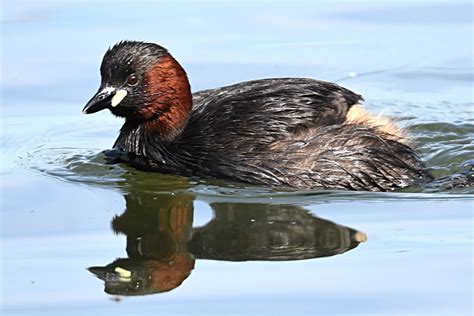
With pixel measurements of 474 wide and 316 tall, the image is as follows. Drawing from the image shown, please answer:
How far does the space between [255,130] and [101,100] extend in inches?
41.6

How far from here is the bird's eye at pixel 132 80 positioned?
872 centimetres

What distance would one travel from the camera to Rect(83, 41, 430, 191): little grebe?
8320 mm

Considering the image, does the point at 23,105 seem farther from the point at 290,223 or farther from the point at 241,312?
the point at 241,312

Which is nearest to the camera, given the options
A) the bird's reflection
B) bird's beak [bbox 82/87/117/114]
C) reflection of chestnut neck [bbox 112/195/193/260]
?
the bird's reflection

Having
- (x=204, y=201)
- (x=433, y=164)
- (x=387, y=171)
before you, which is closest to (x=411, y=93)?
(x=433, y=164)

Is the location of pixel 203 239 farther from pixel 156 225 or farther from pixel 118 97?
pixel 118 97

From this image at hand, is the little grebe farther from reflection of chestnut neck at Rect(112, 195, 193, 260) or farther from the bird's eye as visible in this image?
reflection of chestnut neck at Rect(112, 195, 193, 260)

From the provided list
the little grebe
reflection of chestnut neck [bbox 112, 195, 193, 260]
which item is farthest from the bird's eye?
reflection of chestnut neck [bbox 112, 195, 193, 260]

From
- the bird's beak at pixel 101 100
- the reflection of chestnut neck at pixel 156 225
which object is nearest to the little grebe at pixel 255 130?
the bird's beak at pixel 101 100

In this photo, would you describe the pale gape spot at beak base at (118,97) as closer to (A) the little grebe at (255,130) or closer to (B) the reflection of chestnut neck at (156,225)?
(A) the little grebe at (255,130)

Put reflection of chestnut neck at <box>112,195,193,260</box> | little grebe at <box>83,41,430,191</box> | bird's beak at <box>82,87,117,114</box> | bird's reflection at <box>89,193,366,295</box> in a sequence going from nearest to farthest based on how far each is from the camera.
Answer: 1. bird's reflection at <box>89,193,366,295</box>
2. reflection of chestnut neck at <box>112,195,193,260</box>
3. little grebe at <box>83,41,430,191</box>
4. bird's beak at <box>82,87,117,114</box>

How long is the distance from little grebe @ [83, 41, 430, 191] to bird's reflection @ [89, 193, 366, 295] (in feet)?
1.47

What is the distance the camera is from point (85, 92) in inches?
417

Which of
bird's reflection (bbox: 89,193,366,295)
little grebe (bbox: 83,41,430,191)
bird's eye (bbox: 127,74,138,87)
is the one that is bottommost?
bird's reflection (bbox: 89,193,366,295)
